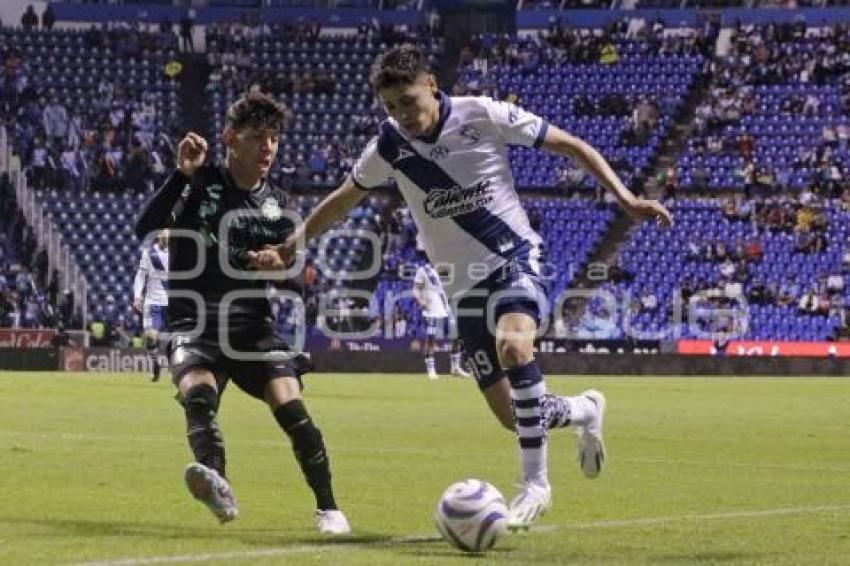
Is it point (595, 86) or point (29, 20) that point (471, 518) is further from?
point (29, 20)

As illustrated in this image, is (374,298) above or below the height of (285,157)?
below

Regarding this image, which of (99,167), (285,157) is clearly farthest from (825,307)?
(99,167)

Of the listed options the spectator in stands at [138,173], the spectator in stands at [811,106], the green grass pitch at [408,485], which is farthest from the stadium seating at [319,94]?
the green grass pitch at [408,485]

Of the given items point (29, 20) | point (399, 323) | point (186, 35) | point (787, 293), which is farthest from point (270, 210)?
point (186, 35)

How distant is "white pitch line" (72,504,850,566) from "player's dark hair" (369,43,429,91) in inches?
93.8

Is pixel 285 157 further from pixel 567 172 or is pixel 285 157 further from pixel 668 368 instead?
pixel 668 368

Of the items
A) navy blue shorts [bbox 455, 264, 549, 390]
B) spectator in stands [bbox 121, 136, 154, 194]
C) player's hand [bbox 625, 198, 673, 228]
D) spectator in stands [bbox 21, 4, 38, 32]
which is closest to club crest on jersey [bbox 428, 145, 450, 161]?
navy blue shorts [bbox 455, 264, 549, 390]

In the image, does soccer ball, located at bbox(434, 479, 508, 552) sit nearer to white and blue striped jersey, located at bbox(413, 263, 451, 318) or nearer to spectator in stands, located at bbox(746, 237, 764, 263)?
white and blue striped jersey, located at bbox(413, 263, 451, 318)

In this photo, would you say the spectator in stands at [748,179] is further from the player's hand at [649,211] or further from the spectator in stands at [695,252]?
the player's hand at [649,211]

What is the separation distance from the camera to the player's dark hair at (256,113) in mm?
9508

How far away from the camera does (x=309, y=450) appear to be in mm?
9484

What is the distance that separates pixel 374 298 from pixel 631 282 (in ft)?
21.7

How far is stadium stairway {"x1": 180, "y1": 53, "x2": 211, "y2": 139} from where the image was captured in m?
50.5

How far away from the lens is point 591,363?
3925 centimetres
